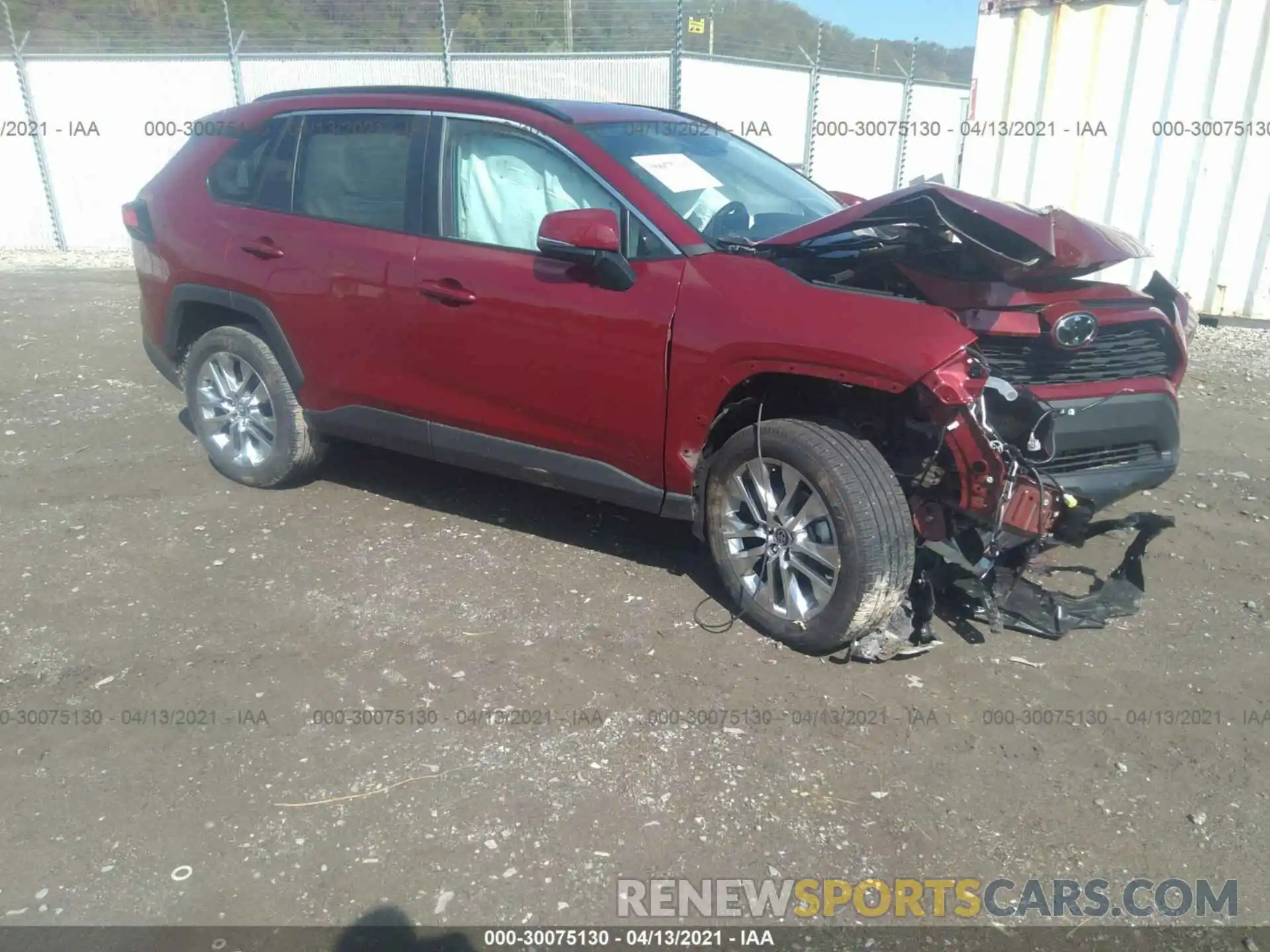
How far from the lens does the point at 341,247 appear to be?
438 centimetres

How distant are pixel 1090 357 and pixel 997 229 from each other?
71cm

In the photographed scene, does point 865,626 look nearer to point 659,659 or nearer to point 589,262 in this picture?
point 659,659

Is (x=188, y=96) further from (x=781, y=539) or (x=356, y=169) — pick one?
(x=781, y=539)

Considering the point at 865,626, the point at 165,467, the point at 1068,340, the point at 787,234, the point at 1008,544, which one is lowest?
the point at 165,467

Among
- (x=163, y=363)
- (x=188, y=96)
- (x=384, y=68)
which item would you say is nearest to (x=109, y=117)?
(x=188, y=96)

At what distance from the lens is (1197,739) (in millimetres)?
3174

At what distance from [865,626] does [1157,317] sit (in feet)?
5.44

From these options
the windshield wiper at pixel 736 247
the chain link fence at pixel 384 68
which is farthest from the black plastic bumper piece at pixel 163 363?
the chain link fence at pixel 384 68

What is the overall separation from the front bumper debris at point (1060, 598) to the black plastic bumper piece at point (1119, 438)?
155mm

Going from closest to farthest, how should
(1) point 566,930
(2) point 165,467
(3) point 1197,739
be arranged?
(1) point 566,930 < (3) point 1197,739 < (2) point 165,467

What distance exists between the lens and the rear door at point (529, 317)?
12.1 feet

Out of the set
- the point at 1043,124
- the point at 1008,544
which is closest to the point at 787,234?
the point at 1008,544

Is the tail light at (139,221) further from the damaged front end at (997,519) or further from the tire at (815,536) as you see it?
the damaged front end at (997,519)

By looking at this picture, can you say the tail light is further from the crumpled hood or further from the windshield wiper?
the crumpled hood
